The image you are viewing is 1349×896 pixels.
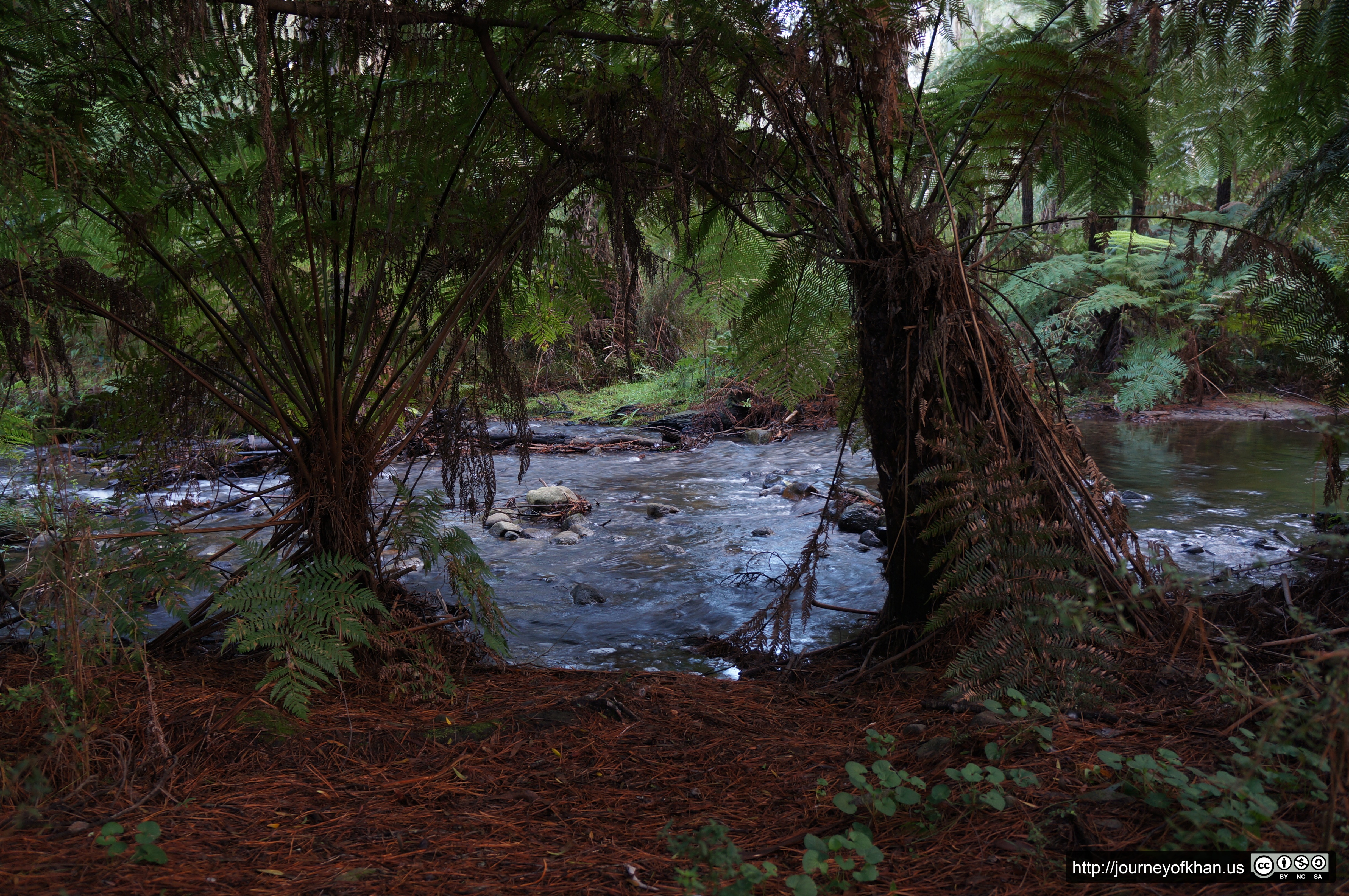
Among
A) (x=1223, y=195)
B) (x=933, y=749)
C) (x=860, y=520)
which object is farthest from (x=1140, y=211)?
(x=933, y=749)

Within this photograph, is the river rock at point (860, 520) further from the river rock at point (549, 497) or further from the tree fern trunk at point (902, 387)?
the tree fern trunk at point (902, 387)

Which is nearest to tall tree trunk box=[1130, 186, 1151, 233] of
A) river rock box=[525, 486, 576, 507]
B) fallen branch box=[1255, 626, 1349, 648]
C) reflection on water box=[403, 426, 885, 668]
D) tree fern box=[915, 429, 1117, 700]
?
tree fern box=[915, 429, 1117, 700]

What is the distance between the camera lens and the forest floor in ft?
4.43

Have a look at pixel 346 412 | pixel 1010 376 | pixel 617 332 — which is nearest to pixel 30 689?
pixel 346 412

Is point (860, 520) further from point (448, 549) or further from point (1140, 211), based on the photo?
point (1140, 211)

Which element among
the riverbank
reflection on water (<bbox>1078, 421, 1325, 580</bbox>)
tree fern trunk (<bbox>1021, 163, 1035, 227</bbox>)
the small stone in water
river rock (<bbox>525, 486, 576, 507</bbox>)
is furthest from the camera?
the riverbank

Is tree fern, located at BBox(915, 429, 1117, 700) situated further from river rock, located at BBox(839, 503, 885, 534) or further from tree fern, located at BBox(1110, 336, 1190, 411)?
tree fern, located at BBox(1110, 336, 1190, 411)

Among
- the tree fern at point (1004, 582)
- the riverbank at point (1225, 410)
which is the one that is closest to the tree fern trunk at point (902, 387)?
the tree fern at point (1004, 582)

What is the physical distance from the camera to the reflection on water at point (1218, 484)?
4.18 m

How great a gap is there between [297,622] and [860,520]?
3535 mm

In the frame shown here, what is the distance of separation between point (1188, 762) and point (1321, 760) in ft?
1.38

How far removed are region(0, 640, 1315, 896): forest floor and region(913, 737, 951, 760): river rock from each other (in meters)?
0.01

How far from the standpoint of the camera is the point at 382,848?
4.86 feet

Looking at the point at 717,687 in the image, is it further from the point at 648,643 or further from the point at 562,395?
the point at 562,395
